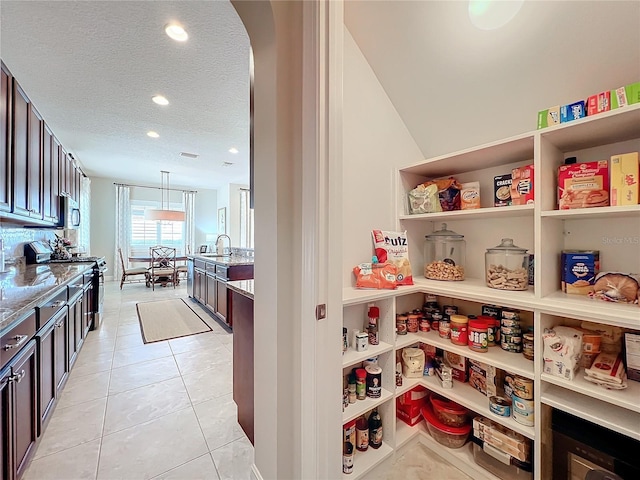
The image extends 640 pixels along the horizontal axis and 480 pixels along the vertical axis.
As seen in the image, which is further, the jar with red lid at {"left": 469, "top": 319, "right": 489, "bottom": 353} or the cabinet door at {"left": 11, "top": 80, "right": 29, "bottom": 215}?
the cabinet door at {"left": 11, "top": 80, "right": 29, "bottom": 215}

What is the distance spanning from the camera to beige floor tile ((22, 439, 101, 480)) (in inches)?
54.6

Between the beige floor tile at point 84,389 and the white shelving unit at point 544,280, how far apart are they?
2136mm

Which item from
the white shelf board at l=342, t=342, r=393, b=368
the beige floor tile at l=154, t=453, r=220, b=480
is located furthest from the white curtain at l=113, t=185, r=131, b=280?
the white shelf board at l=342, t=342, r=393, b=368

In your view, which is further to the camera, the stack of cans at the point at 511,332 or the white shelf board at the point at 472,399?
the stack of cans at the point at 511,332

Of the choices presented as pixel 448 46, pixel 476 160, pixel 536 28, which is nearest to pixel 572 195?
pixel 476 160

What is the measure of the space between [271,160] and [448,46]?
3.75 ft

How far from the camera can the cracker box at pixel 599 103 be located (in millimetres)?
1049

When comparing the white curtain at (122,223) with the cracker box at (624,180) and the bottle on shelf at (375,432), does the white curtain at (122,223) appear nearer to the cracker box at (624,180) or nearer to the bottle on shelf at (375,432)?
the bottle on shelf at (375,432)

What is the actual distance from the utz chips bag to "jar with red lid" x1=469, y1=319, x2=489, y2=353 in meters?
0.39

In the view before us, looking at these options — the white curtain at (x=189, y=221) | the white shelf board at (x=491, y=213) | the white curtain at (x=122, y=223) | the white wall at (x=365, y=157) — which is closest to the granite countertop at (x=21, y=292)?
the white wall at (x=365, y=157)

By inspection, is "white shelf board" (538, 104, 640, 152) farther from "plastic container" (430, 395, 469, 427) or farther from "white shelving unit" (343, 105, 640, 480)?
"plastic container" (430, 395, 469, 427)

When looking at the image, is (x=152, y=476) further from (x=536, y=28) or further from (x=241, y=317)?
(x=536, y=28)

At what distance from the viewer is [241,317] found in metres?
1.68

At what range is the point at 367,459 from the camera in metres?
1.37
